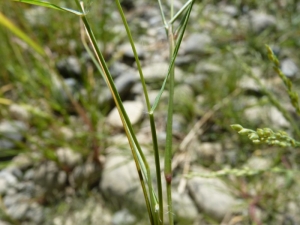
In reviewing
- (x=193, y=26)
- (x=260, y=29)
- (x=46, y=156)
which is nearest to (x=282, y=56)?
(x=260, y=29)

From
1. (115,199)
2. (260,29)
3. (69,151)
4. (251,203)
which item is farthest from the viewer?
(260,29)

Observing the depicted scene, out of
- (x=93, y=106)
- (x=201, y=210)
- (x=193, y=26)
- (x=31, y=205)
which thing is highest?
(x=193, y=26)

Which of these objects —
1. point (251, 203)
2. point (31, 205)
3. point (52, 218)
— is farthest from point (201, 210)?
point (31, 205)

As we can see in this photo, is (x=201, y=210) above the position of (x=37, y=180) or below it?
below

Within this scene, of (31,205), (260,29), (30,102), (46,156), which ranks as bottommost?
(31,205)

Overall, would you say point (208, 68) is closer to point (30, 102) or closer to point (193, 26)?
point (193, 26)

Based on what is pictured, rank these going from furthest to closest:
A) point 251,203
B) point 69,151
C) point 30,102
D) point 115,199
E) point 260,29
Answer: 1. point 260,29
2. point 30,102
3. point 69,151
4. point 115,199
5. point 251,203

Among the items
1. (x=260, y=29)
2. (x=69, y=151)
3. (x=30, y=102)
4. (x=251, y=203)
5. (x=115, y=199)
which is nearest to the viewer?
(x=251, y=203)

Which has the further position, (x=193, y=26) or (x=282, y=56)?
(x=193, y=26)

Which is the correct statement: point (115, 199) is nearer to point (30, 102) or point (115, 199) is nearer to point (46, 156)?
point (46, 156)
